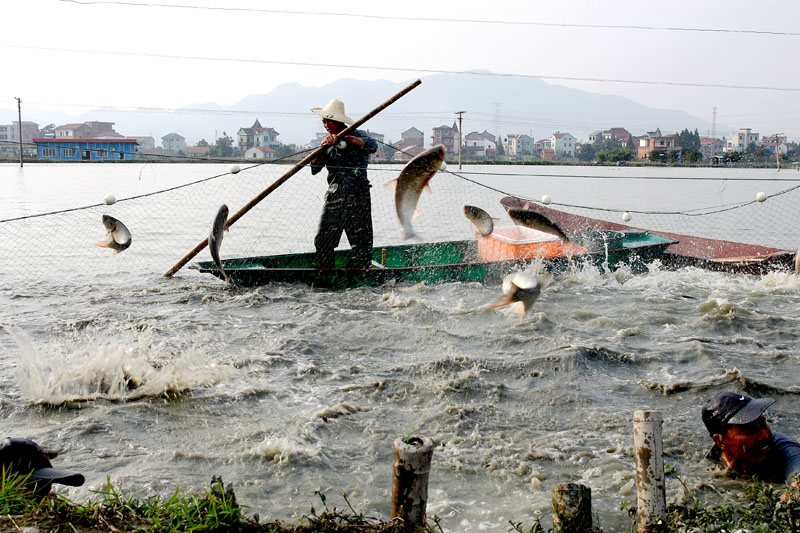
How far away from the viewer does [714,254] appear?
14.8m

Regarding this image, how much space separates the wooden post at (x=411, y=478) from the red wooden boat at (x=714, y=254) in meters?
7.75

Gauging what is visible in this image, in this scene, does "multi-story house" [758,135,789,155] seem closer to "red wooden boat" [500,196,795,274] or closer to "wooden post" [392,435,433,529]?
"red wooden boat" [500,196,795,274]

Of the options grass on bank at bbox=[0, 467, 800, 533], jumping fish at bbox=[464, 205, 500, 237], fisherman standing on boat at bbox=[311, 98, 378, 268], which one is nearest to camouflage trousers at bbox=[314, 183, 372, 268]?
fisherman standing on boat at bbox=[311, 98, 378, 268]

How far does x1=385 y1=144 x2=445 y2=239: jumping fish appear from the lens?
25.4 ft

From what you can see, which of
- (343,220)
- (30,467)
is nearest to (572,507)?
(30,467)

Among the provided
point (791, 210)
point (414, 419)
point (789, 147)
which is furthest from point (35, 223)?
point (789, 147)

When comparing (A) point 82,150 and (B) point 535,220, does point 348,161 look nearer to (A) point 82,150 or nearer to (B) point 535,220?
(B) point 535,220

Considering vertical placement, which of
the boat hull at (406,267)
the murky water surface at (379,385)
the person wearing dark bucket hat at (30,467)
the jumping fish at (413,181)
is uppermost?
the jumping fish at (413,181)

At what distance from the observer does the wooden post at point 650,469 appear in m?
3.66

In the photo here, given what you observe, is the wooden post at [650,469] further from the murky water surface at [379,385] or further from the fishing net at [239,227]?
the fishing net at [239,227]

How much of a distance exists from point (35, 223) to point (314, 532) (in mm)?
22260

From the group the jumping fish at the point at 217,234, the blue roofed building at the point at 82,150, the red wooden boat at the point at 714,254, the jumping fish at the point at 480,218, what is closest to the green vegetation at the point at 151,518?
the jumping fish at the point at 217,234

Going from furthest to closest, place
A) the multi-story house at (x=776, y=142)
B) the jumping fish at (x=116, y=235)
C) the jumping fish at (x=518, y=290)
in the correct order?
1. the multi-story house at (x=776, y=142)
2. the jumping fish at (x=116, y=235)
3. the jumping fish at (x=518, y=290)

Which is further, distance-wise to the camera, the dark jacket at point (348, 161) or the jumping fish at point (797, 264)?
the jumping fish at point (797, 264)
